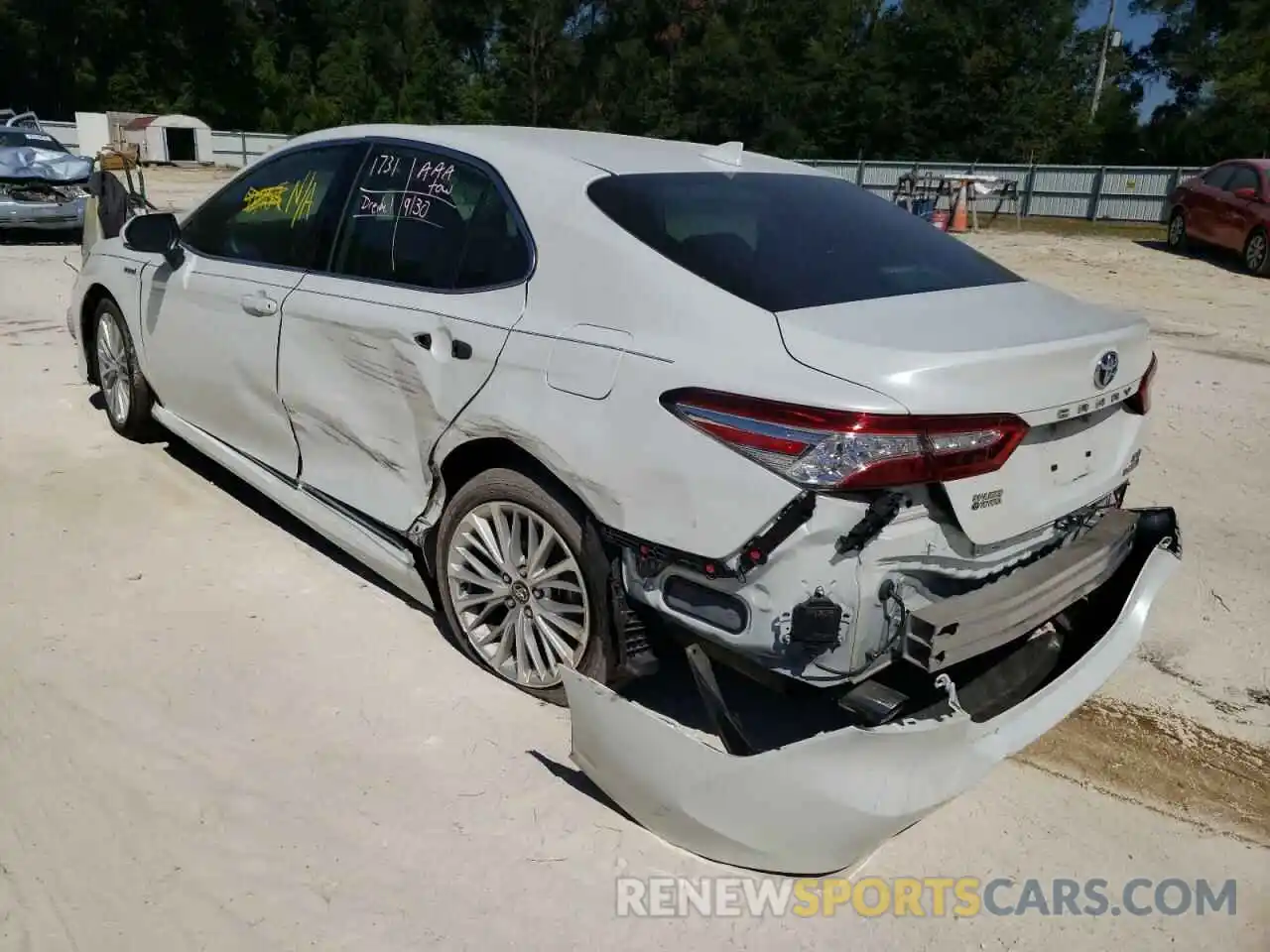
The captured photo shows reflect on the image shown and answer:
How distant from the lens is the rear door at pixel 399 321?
3088 millimetres

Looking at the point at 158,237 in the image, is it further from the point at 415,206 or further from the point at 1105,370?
the point at 1105,370

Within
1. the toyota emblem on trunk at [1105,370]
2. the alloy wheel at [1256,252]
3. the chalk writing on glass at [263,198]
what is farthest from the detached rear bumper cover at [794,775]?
the alloy wheel at [1256,252]

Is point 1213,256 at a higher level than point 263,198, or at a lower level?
lower

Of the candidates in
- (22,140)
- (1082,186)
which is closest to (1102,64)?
(1082,186)

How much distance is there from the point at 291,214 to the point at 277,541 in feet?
4.45

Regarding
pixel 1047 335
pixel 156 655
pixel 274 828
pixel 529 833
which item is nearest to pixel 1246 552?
pixel 1047 335

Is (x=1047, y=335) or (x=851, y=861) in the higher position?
(x=1047, y=335)

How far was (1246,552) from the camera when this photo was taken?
14.7ft

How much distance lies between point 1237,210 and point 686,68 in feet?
137

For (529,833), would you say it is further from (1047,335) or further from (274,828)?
(1047,335)

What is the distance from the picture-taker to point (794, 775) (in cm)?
234

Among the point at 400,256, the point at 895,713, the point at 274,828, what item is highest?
the point at 400,256

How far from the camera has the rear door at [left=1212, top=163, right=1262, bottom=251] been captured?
13.8 metres

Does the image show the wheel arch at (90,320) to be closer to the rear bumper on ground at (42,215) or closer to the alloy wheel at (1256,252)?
the rear bumper on ground at (42,215)
